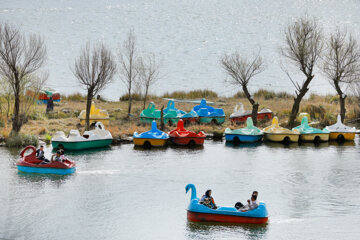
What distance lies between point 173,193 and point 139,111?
2539 cm

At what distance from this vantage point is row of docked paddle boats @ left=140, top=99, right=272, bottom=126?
4434cm

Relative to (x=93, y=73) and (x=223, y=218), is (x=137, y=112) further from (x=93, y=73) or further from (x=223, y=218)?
(x=223, y=218)

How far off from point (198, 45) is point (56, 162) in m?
79.7

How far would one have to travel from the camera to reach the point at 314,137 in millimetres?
41125

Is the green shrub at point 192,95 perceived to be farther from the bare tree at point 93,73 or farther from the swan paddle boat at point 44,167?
the swan paddle boat at point 44,167

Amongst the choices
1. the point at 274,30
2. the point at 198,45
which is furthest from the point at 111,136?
the point at 274,30

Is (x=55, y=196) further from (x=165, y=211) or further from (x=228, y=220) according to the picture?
(x=228, y=220)

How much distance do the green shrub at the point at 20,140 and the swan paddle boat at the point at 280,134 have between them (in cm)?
1668

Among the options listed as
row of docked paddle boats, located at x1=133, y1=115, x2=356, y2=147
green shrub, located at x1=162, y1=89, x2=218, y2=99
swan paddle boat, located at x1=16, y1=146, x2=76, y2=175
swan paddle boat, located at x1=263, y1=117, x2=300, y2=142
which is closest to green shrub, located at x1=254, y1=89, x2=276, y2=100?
green shrub, located at x1=162, y1=89, x2=218, y2=99

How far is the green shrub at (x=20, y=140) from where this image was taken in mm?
35562

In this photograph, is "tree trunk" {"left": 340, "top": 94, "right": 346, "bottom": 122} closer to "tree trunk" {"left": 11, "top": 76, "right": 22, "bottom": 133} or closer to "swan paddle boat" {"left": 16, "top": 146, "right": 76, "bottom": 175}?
"tree trunk" {"left": 11, "top": 76, "right": 22, "bottom": 133}

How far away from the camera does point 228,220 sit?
20438mm

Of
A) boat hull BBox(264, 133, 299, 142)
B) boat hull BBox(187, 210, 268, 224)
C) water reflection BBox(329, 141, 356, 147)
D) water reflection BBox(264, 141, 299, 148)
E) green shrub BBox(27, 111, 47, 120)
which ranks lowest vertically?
boat hull BBox(187, 210, 268, 224)

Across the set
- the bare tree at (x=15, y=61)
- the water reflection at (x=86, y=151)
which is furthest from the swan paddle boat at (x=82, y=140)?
the bare tree at (x=15, y=61)
